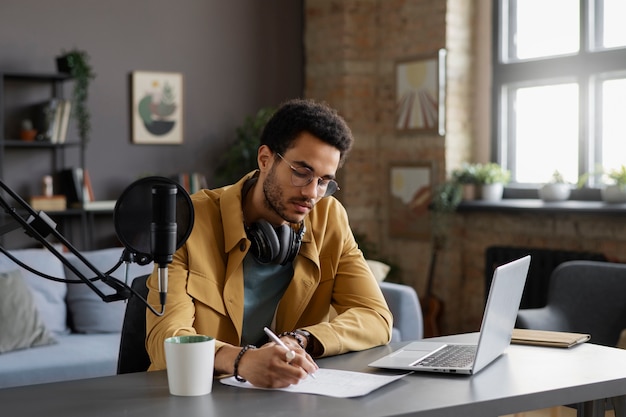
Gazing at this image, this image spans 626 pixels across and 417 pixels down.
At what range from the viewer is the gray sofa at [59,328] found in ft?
11.8

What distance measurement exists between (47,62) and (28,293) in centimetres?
204

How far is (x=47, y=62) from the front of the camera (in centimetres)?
541

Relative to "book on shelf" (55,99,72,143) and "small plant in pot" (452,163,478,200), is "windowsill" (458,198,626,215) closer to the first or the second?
"small plant in pot" (452,163,478,200)

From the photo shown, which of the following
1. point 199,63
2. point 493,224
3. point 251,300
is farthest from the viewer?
point 199,63

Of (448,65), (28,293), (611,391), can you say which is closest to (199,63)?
(448,65)

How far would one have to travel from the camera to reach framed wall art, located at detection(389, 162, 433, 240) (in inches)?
225

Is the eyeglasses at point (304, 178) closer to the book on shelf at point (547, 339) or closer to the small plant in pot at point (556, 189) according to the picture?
the book on shelf at point (547, 339)

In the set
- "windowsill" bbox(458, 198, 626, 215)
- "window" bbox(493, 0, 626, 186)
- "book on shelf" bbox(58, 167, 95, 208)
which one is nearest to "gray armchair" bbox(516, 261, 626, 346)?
"windowsill" bbox(458, 198, 626, 215)

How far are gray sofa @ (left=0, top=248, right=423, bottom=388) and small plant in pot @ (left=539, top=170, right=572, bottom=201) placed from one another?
4.51 feet

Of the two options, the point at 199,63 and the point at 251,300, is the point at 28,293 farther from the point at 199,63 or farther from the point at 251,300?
the point at 199,63

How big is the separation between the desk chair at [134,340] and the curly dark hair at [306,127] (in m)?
0.48

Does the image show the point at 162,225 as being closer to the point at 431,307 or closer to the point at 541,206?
the point at 541,206

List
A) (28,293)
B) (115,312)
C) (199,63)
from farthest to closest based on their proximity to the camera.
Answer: (199,63) → (115,312) → (28,293)

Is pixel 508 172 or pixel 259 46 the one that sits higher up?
pixel 259 46
